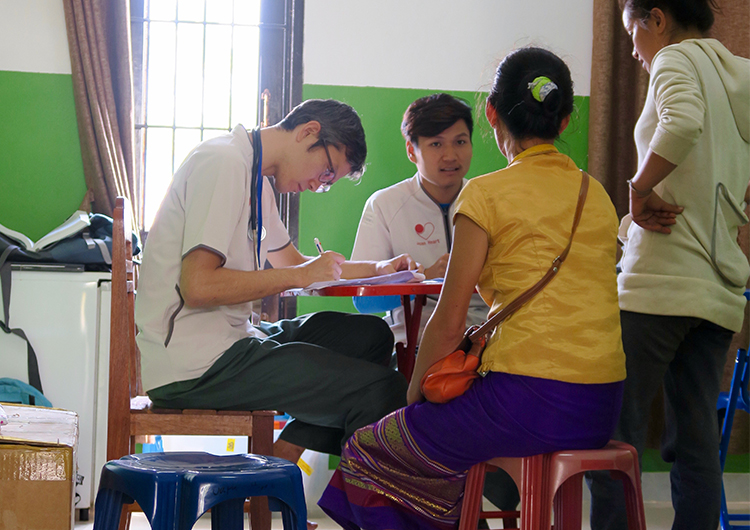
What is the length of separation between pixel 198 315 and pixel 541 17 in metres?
2.45

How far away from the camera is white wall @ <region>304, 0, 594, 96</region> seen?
3.20 metres

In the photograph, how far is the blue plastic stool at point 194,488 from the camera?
3.63ft

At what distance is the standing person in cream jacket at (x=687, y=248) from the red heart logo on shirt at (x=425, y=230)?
0.89 m

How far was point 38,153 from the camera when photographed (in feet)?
10.2

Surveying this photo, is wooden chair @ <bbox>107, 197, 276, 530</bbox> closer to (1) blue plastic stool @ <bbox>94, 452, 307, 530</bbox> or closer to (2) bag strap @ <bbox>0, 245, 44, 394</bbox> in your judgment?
(1) blue plastic stool @ <bbox>94, 452, 307, 530</bbox>

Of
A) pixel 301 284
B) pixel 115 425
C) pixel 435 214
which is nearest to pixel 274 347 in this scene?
pixel 301 284

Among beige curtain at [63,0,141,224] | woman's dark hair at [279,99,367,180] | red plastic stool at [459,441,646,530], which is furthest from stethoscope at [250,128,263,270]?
beige curtain at [63,0,141,224]

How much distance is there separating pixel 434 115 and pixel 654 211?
102 centimetres

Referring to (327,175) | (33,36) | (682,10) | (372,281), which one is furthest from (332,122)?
(33,36)

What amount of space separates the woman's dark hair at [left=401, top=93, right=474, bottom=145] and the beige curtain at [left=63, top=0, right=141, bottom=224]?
1.35 metres

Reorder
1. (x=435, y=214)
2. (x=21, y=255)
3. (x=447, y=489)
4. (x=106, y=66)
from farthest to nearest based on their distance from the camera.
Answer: (x=106, y=66), (x=21, y=255), (x=435, y=214), (x=447, y=489)

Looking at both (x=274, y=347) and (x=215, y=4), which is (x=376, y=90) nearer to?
(x=215, y=4)

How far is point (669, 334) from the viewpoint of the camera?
1.63m

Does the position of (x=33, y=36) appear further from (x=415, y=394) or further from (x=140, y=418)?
(x=415, y=394)
